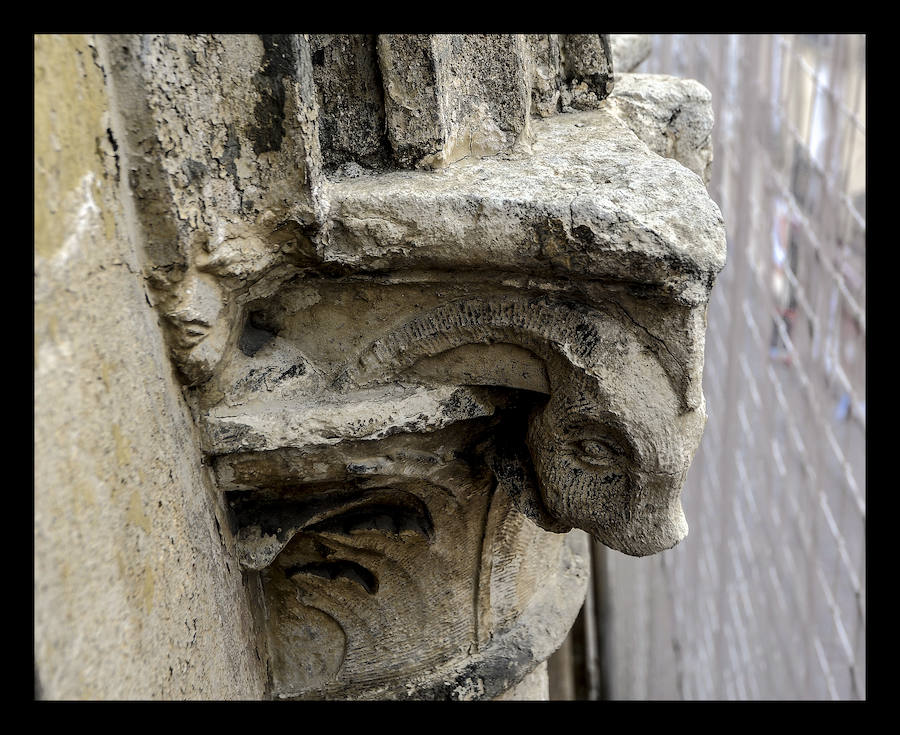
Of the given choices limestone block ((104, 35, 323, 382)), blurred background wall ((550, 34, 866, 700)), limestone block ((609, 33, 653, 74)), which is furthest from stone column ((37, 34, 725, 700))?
blurred background wall ((550, 34, 866, 700))

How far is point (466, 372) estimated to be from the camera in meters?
0.98

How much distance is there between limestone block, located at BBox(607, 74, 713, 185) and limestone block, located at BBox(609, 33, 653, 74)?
278 mm

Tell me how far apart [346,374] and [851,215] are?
1.48 metres

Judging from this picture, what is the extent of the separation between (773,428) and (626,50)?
1640mm

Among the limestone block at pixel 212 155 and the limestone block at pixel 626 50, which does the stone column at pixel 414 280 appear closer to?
the limestone block at pixel 212 155

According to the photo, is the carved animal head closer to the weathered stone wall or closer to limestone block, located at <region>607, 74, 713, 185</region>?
the weathered stone wall

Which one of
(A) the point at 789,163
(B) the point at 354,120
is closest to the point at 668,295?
(B) the point at 354,120

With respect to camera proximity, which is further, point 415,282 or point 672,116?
point 672,116

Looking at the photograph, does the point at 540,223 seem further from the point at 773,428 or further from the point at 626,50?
the point at 773,428

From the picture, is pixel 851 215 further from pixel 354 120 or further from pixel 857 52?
pixel 354 120

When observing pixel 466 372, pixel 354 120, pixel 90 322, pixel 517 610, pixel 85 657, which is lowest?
pixel 517 610

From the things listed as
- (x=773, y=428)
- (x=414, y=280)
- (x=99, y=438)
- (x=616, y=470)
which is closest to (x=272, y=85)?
(x=414, y=280)

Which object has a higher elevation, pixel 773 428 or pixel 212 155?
pixel 212 155

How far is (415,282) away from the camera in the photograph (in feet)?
3.08
